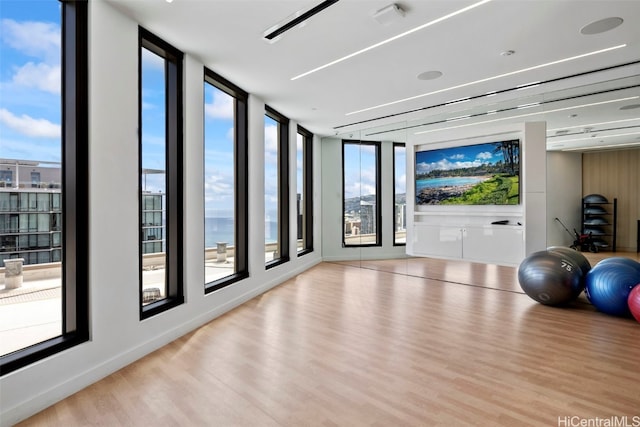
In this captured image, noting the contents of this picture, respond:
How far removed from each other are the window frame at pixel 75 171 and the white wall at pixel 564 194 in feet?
23.2

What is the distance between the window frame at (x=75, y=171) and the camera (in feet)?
9.34

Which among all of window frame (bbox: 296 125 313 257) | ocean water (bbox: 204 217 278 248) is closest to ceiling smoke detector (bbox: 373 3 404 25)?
ocean water (bbox: 204 217 278 248)

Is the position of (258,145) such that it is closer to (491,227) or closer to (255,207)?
(255,207)

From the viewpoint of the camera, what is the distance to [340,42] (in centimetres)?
372

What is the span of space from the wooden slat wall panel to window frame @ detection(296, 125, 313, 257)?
6.08m

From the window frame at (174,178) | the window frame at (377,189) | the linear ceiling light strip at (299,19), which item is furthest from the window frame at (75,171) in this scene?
the window frame at (377,189)

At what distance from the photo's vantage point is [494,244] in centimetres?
607

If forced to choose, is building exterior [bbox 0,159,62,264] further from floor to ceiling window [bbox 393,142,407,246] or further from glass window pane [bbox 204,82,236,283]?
floor to ceiling window [bbox 393,142,407,246]

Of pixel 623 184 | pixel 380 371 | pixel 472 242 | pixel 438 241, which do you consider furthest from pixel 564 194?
pixel 380 371

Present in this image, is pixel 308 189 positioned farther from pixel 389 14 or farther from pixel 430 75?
pixel 389 14

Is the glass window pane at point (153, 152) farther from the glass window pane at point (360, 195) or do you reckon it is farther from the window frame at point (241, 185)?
the glass window pane at point (360, 195)

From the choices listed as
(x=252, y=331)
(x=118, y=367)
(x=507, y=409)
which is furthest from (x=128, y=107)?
(x=507, y=409)

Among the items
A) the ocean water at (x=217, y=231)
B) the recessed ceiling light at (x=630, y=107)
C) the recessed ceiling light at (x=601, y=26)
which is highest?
the recessed ceiling light at (x=601, y=26)

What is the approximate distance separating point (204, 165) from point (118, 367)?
2.41m
